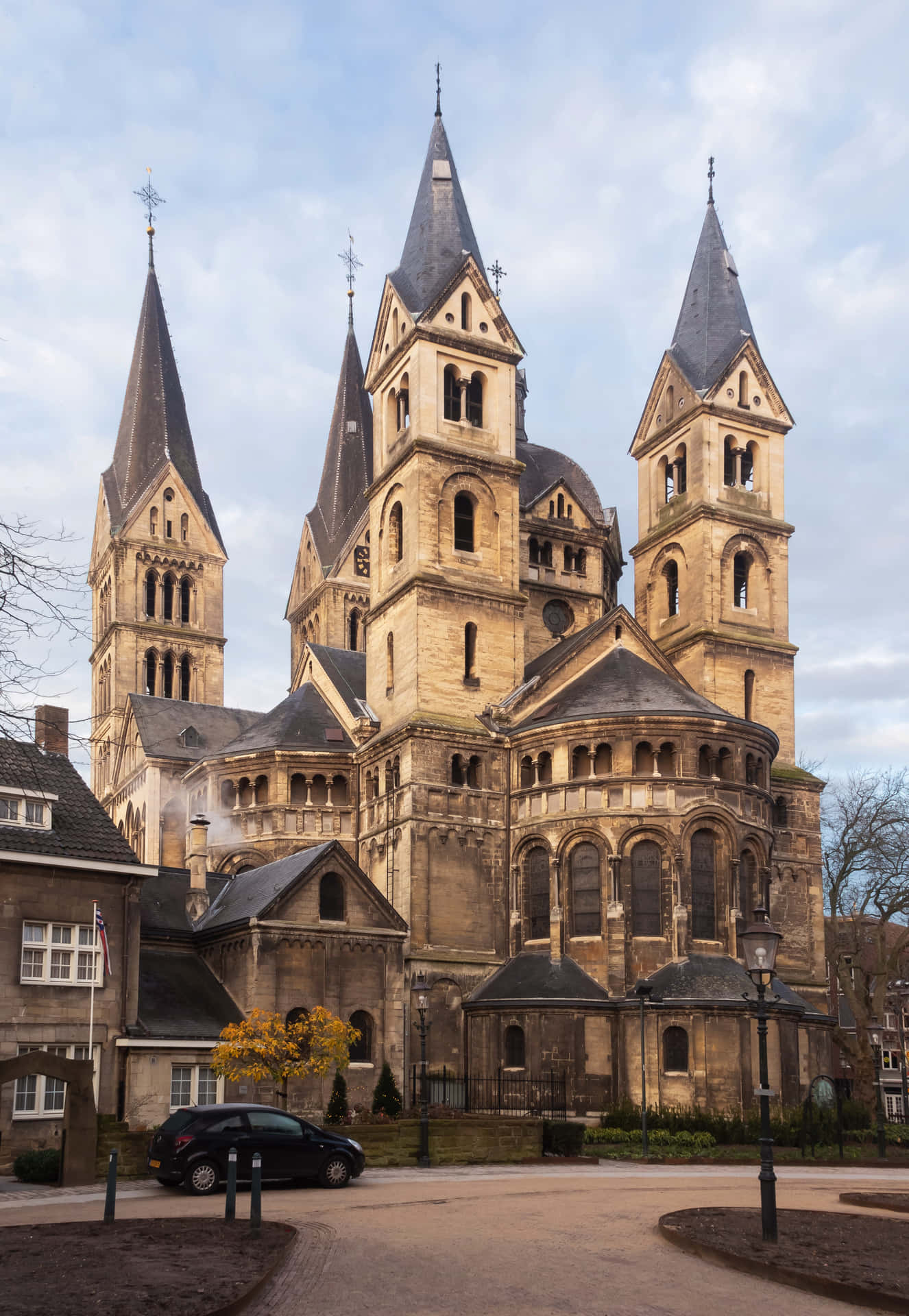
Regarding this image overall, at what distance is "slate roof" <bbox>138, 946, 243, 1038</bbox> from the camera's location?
35.4m

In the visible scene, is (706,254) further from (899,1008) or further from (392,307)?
(899,1008)

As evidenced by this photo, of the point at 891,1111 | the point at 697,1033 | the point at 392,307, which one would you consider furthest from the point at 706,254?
the point at 891,1111

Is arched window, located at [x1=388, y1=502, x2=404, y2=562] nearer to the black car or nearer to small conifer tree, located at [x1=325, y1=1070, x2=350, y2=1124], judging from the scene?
small conifer tree, located at [x1=325, y1=1070, x2=350, y2=1124]

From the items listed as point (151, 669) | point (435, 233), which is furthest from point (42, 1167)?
point (151, 669)

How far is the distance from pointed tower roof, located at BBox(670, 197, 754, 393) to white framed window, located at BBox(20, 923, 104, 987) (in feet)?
125

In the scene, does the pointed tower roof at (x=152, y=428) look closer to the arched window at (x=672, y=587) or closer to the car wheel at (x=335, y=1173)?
the arched window at (x=672, y=587)

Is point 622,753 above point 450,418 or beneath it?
beneath

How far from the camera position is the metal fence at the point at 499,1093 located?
43.0 m

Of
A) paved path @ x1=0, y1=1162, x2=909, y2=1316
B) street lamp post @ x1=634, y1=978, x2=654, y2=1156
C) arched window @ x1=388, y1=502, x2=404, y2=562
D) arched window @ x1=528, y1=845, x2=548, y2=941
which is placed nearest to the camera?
paved path @ x1=0, y1=1162, x2=909, y2=1316

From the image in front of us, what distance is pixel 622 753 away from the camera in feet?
155

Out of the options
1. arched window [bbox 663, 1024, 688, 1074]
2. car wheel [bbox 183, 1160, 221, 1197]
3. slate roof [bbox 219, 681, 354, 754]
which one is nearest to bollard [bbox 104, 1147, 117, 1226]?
car wheel [bbox 183, 1160, 221, 1197]

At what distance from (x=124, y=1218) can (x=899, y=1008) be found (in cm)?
7668

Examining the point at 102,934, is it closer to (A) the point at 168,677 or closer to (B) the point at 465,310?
(B) the point at 465,310

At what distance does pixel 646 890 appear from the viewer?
46719 mm
